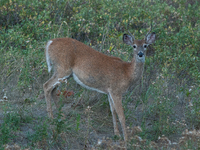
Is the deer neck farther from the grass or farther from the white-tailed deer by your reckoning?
the grass

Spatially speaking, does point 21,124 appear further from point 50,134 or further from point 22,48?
point 22,48

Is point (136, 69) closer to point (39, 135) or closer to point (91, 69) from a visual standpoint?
point (91, 69)

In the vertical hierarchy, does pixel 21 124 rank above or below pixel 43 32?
below

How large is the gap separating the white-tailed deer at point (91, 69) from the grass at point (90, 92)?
0.34 meters

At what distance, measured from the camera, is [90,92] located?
6.53 meters

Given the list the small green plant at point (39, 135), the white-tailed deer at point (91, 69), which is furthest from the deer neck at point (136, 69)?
the small green plant at point (39, 135)

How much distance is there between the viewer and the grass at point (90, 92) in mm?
4816

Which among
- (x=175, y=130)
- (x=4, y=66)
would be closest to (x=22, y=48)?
(x=4, y=66)

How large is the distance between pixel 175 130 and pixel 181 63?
2.66 meters

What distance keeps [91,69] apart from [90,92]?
0.93 metres

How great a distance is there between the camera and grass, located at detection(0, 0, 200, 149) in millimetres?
4816

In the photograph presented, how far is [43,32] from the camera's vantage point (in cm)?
835

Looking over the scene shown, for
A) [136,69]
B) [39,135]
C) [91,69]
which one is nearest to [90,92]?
[91,69]

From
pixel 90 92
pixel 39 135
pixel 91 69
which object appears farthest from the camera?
pixel 90 92
